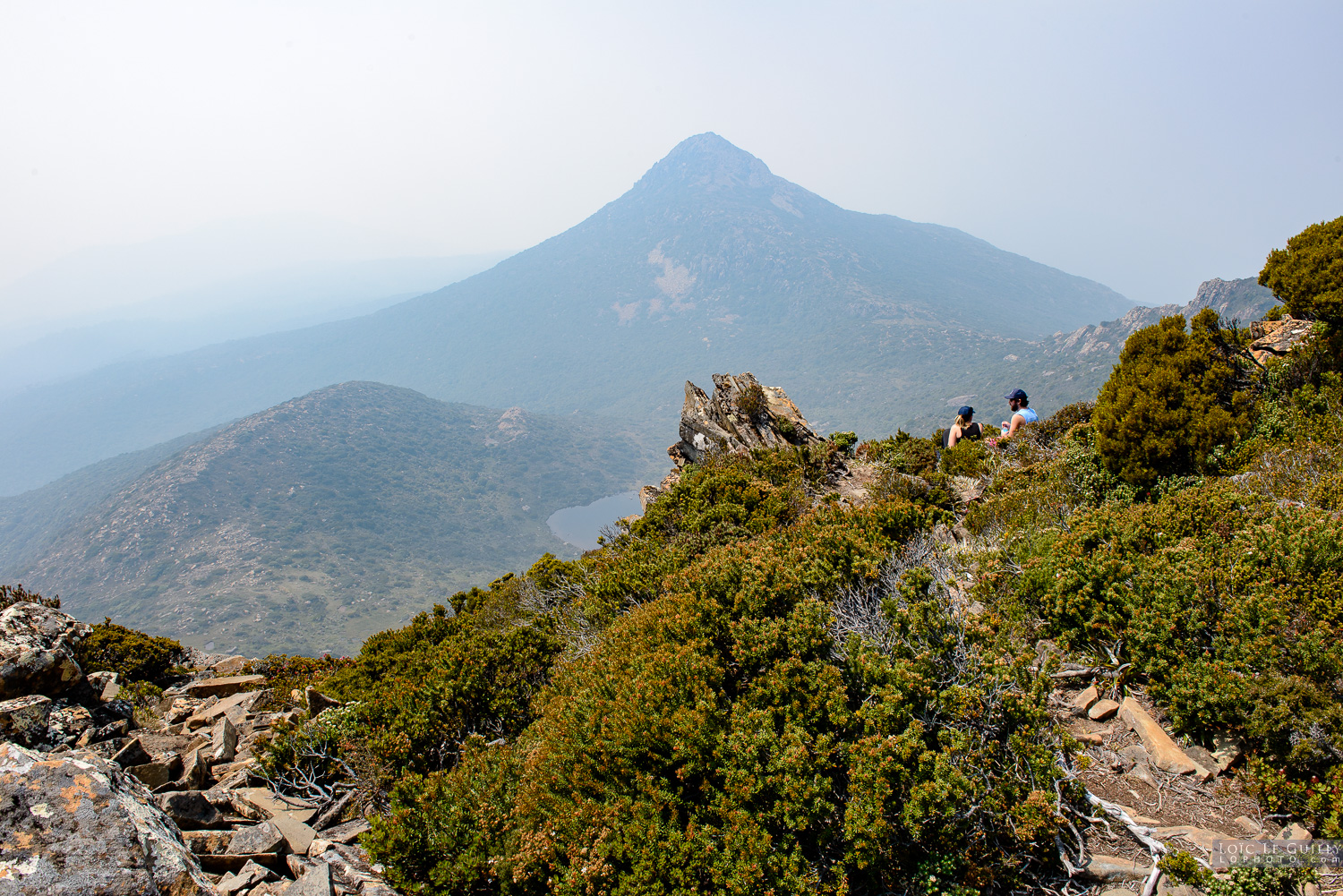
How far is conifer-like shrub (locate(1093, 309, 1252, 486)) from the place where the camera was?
7891 mm

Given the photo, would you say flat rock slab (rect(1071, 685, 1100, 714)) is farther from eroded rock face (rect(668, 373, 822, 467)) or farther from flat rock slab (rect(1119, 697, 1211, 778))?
eroded rock face (rect(668, 373, 822, 467))

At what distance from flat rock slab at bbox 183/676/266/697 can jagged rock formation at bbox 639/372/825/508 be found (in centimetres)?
957

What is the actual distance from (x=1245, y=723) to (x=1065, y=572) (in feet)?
5.81

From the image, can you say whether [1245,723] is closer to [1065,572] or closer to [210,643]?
[1065,572]

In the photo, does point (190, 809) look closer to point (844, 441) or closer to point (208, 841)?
point (208, 841)

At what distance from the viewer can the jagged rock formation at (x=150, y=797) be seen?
3.29 metres

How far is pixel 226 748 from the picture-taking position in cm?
763

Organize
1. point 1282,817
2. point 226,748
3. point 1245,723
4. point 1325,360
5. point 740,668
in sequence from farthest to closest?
point 1325,360
point 226,748
point 740,668
point 1245,723
point 1282,817

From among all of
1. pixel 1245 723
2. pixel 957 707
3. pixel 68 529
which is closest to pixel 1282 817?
pixel 1245 723

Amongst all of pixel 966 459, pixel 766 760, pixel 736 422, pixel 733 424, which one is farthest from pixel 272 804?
pixel 736 422

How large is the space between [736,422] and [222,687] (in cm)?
1351

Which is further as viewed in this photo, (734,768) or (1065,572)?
(1065,572)

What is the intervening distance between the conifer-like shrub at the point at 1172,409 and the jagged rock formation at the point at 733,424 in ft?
28.4

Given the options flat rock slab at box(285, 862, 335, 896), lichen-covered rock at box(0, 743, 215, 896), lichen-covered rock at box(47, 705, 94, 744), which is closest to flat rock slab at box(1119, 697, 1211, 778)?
flat rock slab at box(285, 862, 335, 896)
